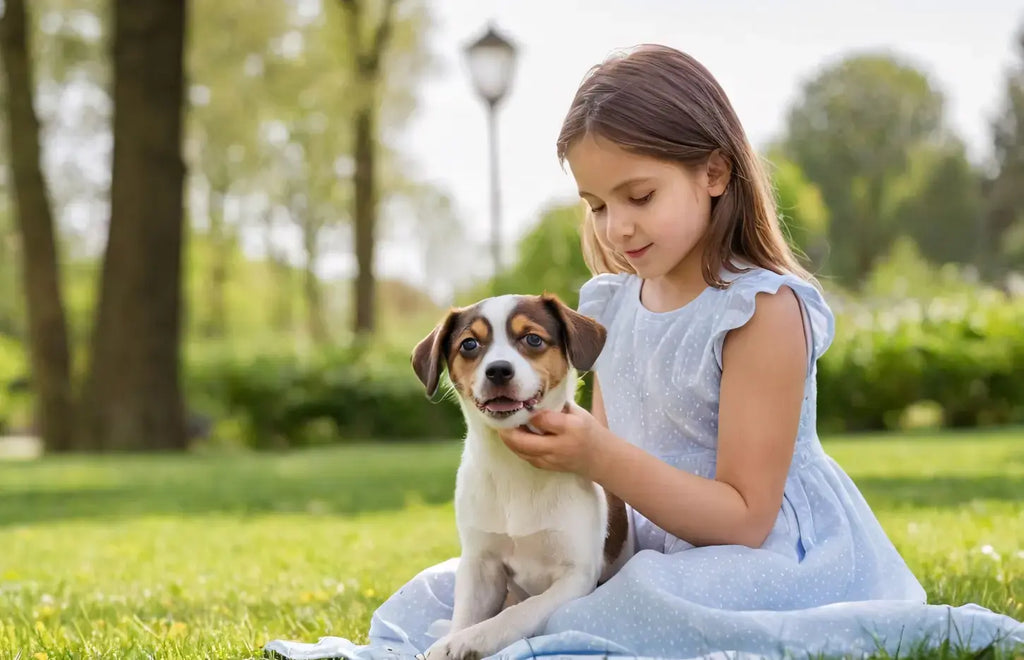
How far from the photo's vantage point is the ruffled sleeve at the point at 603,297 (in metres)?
4.14

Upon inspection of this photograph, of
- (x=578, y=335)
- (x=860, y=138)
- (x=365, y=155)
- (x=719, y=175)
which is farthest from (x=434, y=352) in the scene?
(x=860, y=138)

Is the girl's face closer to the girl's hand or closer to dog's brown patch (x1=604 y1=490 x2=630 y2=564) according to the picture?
the girl's hand

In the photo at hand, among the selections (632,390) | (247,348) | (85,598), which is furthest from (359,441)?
(632,390)

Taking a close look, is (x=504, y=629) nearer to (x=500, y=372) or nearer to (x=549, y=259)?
(x=500, y=372)

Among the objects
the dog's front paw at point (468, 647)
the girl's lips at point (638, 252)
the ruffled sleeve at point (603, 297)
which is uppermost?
the girl's lips at point (638, 252)

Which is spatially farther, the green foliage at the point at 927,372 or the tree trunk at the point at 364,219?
the tree trunk at the point at 364,219

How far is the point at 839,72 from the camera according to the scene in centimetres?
6594

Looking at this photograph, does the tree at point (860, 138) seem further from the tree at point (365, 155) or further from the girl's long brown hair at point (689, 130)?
the girl's long brown hair at point (689, 130)

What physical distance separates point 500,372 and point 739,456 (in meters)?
0.79

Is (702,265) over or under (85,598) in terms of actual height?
over

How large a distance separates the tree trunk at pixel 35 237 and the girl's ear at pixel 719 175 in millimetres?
16650

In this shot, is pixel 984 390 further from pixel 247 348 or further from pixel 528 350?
pixel 528 350

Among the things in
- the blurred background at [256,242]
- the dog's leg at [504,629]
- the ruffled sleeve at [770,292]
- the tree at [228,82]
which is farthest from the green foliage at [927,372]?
the dog's leg at [504,629]

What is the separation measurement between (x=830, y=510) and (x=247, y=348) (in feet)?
59.0
